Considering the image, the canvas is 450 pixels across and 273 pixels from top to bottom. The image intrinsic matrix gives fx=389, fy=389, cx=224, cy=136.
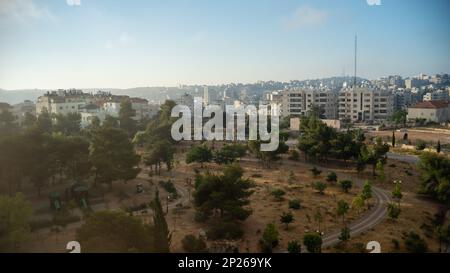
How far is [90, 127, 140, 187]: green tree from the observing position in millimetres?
15609

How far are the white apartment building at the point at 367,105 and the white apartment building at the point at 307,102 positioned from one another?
2.00 metres

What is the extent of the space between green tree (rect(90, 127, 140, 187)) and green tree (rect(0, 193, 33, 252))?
18.0 feet

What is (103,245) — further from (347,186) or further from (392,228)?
(347,186)

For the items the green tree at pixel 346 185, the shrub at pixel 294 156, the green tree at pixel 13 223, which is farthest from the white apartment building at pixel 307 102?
the green tree at pixel 13 223

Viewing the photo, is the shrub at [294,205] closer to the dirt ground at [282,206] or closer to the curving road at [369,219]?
the dirt ground at [282,206]

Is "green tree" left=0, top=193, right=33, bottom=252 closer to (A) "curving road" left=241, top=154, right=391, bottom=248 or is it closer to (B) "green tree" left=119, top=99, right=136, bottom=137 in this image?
(A) "curving road" left=241, top=154, right=391, bottom=248

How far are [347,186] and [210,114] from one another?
1009 inches

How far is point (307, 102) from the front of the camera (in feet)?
161

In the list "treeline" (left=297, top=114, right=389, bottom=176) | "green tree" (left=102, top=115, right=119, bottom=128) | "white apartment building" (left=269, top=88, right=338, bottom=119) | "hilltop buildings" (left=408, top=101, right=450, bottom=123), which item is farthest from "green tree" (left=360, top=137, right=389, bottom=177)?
"white apartment building" (left=269, top=88, right=338, bottom=119)

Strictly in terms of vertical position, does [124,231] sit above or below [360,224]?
above

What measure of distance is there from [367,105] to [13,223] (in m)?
44.2

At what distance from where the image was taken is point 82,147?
16734 millimetres
